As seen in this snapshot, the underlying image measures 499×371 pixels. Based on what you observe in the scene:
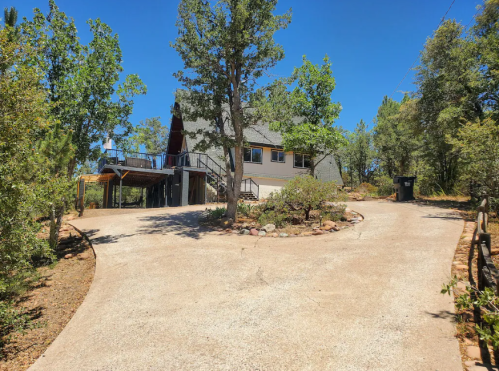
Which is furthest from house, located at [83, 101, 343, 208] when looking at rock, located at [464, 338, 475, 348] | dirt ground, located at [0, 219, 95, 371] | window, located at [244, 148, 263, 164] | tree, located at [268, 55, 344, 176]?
rock, located at [464, 338, 475, 348]

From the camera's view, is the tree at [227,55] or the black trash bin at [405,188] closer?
the tree at [227,55]

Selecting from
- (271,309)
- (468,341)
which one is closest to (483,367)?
(468,341)

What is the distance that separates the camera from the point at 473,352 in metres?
3.20

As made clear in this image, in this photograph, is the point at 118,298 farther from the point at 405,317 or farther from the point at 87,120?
the point at 87,120

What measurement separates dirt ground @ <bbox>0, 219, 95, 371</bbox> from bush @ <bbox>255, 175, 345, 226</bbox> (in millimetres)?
5662

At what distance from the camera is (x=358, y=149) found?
3416 centimetres

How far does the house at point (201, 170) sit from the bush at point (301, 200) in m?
6.80

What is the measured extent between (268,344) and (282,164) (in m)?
20.4

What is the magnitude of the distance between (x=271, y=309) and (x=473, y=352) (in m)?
2.43

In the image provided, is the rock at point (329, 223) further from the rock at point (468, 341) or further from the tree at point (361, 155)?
the tree at point (361, 155)

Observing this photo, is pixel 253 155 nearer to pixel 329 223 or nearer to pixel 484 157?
pixel 329 223

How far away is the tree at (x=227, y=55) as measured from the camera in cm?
1078

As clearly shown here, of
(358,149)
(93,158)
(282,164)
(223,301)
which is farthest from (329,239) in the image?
(358,149)

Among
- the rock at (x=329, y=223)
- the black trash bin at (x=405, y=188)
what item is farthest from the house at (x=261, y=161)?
the rock at (x=329, y=223)
